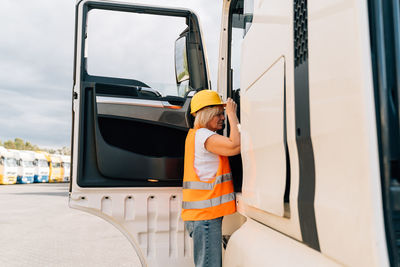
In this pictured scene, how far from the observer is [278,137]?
1.22 m

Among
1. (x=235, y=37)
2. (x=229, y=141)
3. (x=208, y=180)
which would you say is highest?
(x=235, y=37)

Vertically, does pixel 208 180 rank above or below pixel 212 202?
above

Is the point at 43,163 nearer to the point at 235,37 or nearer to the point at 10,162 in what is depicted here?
the point at 10,162

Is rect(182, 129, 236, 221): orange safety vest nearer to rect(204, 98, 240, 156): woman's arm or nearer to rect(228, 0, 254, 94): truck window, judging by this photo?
rect(204, 98, 240, 156): woman's arm

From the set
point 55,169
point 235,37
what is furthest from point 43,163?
point 235,37

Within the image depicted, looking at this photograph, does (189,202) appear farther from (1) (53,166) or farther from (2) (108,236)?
(1) (53,166)

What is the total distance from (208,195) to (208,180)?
0.32 ft

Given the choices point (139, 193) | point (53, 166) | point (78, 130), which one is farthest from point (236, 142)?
point (53, 166)

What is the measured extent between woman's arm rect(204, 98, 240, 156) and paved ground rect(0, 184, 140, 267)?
3.63 meters

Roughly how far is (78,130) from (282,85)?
155 centimetres

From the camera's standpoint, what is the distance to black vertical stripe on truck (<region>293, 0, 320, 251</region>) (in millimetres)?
1013

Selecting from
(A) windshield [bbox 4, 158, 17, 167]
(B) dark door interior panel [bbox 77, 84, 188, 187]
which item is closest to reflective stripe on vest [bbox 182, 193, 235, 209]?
(B) dark door interior panel [bbox 77, 84, 188, 187]

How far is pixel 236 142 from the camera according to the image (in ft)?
6.52

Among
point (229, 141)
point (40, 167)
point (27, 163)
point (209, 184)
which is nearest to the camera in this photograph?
point (229, 141)
